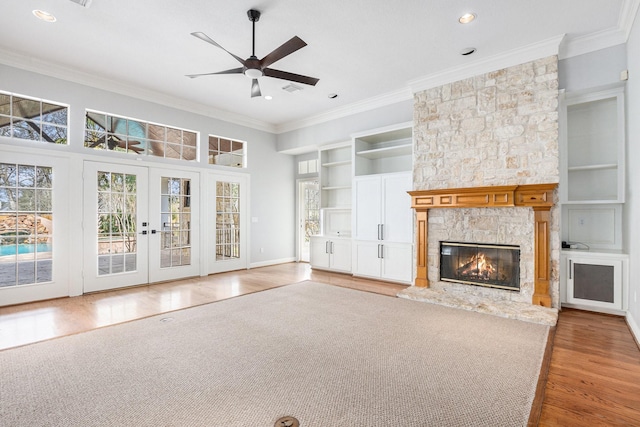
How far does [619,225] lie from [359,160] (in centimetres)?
389

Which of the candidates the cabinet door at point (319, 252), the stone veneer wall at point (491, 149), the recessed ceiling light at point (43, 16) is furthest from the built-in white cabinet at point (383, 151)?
the recessed ceiling light at point (43, 16)

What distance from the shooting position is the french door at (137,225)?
4.82m

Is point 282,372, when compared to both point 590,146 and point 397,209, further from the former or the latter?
point 590,146

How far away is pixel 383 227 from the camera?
18.2 feet

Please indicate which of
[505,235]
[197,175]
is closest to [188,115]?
[197,175]

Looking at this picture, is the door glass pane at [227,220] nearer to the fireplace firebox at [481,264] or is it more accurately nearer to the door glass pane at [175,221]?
the door glass pane at [175,221]

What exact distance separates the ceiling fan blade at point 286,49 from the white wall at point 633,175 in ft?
10.8

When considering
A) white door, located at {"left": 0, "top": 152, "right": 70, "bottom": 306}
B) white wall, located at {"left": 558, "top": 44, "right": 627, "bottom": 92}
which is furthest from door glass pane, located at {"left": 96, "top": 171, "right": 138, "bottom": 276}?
white wall, located at {"left": 558, "top": 44, "right": 627, "bottom": 92}

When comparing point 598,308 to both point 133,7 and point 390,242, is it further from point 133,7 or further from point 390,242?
point 133,7

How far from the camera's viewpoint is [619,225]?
400 cm

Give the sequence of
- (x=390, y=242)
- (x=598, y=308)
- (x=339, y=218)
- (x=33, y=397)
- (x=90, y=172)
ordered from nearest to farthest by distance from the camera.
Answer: (x=33, y=397) < (x=598, y=308) < (x=90, y=172) < (x=390, y=242) < (x=339, y=218)

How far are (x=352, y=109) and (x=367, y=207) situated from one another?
1.98 meters

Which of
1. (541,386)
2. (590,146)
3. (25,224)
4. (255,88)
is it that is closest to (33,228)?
(25,224)

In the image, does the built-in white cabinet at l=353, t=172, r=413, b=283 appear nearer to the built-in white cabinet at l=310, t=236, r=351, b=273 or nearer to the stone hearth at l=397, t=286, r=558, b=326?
the built-in white cabinet at l=310, t=236, r=351, b=273
